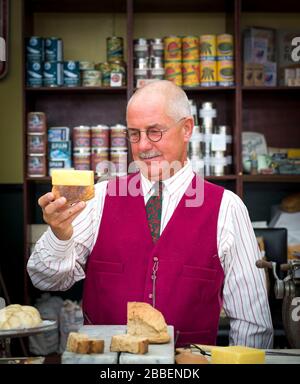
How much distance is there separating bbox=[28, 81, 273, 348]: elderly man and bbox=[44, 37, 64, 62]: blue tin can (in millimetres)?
1921

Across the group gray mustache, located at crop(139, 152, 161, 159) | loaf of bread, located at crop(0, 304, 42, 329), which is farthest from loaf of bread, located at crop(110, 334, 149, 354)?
gray mustache, located at crop(139, 152, 161, 159)

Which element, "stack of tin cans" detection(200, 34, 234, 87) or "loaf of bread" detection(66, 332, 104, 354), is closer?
"loaf of bread" detection(66, 332, 104, 354)

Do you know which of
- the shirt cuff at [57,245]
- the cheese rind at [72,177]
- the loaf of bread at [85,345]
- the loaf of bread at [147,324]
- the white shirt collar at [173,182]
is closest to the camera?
the loaf of bread at [85,345]

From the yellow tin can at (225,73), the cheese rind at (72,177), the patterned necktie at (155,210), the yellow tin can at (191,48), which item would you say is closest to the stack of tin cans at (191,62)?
the yellow tin can at (191,48)

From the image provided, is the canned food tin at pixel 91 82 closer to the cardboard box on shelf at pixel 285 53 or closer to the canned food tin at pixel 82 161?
the canned food tin at pixel 82 161

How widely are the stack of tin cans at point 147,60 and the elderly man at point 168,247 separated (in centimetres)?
175

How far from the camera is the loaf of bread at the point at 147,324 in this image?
4.54 ft

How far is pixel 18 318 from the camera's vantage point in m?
1.32

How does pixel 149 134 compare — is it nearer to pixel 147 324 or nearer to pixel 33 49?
pixel 147 324

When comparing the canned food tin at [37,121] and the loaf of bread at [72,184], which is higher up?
the canned food tin at [37,121]

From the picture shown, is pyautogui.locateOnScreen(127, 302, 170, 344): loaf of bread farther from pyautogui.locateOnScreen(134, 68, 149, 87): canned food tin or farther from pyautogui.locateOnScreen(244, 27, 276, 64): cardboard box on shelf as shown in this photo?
pyautogui.locateOnScreen(244, 27, 276, 64): cardboard box on shelf

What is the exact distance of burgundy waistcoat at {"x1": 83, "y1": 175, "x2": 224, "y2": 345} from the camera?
2.11 meters

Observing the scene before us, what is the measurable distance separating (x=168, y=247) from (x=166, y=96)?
456mm

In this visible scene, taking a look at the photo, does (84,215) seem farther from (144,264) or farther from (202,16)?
(202,16)
